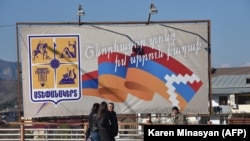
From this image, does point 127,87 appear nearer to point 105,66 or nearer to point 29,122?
point 105,66

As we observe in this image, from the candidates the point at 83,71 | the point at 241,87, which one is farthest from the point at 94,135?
the point at 241,87

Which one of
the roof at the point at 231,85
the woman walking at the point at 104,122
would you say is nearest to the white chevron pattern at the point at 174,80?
the woman walking at the point at 104,122

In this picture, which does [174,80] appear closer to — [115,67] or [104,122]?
[115,67]

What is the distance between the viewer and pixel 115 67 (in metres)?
20.7

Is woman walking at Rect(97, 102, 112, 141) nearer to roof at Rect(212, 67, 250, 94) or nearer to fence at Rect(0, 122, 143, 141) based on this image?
fence at Rect(0, 122, 143, 141)

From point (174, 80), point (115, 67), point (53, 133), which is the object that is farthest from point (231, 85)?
point (53, 133)

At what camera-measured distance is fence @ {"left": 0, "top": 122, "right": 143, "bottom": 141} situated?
1882cm

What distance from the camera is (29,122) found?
20.2 m

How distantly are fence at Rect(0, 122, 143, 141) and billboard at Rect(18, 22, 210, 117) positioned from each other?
0.62 meters

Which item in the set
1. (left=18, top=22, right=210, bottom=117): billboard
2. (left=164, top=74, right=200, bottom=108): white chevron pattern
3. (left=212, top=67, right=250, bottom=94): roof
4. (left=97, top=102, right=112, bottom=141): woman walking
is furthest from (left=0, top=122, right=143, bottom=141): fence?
(left=212, top=67, right=250, bottom=94): roof

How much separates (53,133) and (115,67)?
3096mm

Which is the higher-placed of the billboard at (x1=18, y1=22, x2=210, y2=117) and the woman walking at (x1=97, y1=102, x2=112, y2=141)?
the billboard at (x1=18, y1=22, x2=210, y2=117)

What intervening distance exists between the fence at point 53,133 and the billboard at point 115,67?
620mm

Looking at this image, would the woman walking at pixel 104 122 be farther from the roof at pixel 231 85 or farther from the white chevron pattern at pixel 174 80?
the roof at pixel 231 85
